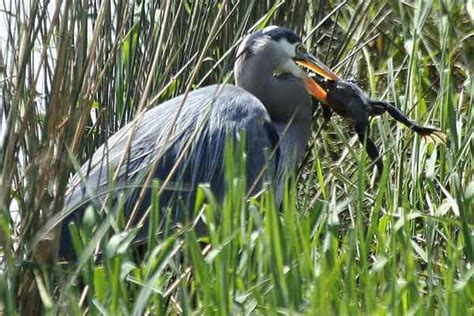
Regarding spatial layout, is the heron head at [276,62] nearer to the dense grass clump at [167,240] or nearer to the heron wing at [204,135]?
the heron wing at [204,135]

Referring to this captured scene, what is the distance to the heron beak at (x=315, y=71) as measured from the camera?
13.5 ft

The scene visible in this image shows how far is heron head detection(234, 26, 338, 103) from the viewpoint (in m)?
4.09

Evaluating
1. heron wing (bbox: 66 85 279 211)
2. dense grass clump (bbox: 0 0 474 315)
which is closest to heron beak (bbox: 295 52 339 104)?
heron wing (bbox: 66 85 279 211)

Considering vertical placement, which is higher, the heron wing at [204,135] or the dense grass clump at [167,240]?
the dense grass clump at [167,240]

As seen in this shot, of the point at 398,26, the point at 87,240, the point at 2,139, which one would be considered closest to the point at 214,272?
the point at 87,240

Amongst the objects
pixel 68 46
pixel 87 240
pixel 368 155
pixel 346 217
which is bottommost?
pixel 346 217

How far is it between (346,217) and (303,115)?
397mm

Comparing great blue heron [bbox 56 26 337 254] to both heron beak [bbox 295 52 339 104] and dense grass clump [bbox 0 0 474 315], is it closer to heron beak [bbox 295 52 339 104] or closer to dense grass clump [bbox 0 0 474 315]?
heron beak [bbox 295 52 339 104]

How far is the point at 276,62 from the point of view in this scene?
4.46 m

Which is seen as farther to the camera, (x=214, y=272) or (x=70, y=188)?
(x=70, y=188)

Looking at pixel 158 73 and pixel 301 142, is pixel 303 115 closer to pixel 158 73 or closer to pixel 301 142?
pixel 301 142

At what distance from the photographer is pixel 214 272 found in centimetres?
261

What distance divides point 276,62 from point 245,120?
0.40 m

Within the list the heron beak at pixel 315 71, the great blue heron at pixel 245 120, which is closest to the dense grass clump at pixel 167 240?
the great blue heron at pixel 245 120
